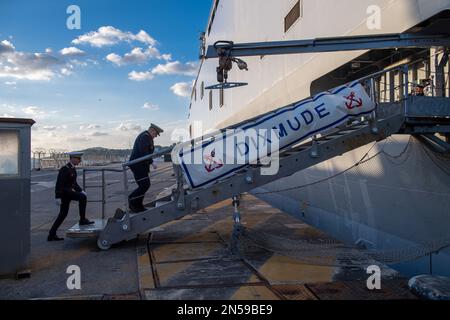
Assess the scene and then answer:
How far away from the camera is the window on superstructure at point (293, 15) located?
10.5 meters

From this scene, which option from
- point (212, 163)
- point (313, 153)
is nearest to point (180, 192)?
point (212, 163)

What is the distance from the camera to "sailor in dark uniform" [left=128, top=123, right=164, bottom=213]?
24.7 ft

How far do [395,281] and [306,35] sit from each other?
6.70 metres

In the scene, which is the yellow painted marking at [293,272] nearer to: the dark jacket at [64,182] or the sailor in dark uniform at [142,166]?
the sailor in dark uniform at [142,166]

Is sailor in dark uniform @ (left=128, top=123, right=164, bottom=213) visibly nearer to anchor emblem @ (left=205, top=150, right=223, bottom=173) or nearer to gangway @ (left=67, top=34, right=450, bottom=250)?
gangway @ (left=67, top=34, right=450, bottom=250)

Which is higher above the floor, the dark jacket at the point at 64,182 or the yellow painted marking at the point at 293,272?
the dark jacket at the point at 64,182

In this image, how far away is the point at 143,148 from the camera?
757 centimetres

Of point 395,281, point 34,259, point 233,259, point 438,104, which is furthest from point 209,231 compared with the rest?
point 438,104

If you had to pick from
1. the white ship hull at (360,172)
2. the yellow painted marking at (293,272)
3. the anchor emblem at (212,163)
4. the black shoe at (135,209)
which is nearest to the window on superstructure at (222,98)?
the white ship hull at (360,172)

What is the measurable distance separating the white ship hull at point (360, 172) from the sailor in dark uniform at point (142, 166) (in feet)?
8.27

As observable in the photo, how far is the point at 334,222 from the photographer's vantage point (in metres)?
9.53

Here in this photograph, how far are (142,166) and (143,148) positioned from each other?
1.05 ft

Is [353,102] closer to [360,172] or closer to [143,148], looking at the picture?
[360,172]

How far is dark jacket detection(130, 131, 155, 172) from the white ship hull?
8.36ft
